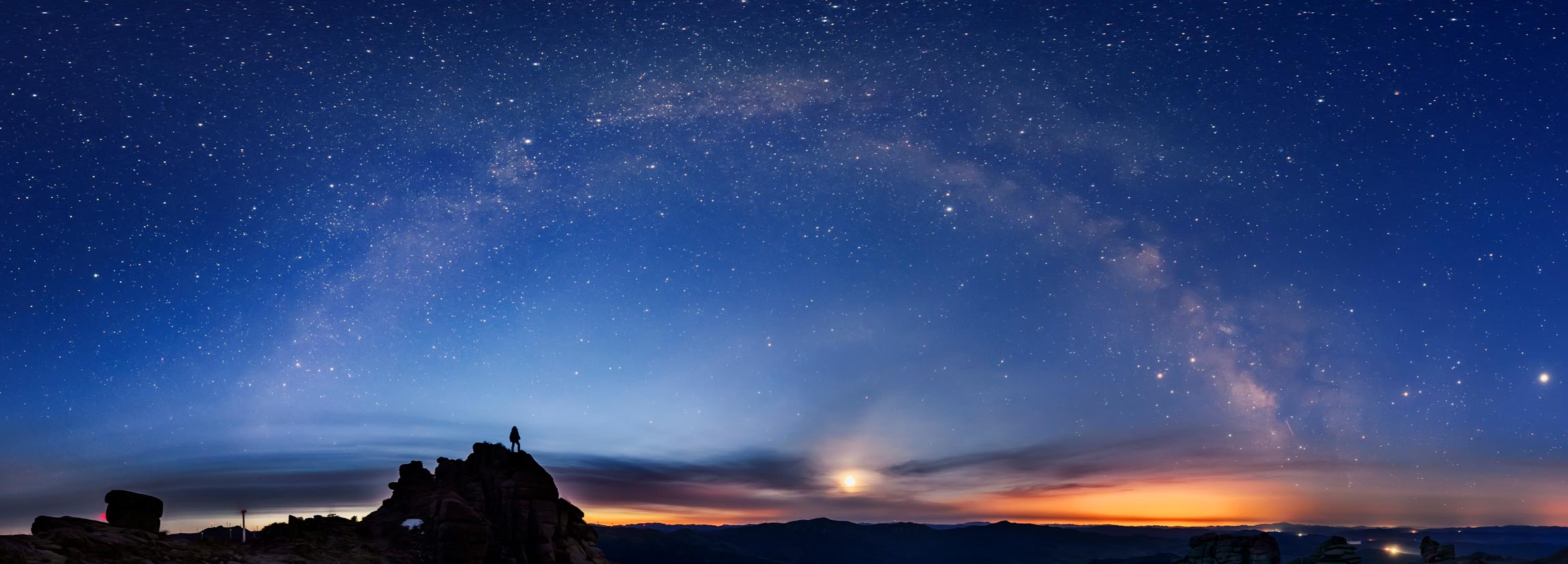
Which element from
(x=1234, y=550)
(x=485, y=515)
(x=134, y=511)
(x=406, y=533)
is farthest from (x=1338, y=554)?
(x=134, y=511)

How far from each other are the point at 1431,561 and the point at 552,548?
132 meters

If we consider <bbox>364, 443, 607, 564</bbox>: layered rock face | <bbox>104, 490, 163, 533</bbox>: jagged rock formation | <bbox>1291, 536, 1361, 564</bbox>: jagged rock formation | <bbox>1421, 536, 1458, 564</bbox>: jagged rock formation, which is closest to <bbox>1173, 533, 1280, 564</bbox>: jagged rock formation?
<bbox>1291, 536, 1361, 564</bbox>: jagged rock formation

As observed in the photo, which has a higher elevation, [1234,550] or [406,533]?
[406,533]

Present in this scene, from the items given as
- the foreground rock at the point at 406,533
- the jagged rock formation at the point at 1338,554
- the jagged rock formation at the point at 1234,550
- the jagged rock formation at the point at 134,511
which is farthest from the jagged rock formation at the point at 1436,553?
the jagged rock formation at the point at 134,511

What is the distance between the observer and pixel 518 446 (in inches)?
2286

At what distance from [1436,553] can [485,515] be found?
138186 mm

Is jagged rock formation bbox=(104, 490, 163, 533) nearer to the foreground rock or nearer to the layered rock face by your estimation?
the foreground rock

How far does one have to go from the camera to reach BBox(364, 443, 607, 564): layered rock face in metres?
46.2

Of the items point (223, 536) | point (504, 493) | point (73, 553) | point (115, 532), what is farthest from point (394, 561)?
point (73, 553)

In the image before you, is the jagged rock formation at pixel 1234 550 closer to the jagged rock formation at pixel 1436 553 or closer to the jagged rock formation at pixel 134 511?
the jagged rock formation at pixel 1436 553

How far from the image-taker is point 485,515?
52.7 metres

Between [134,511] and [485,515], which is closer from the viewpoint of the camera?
[134,511]

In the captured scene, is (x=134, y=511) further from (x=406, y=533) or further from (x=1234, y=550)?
(x=1234, y=550)

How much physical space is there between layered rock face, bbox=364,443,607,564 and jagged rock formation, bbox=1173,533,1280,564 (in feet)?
413
